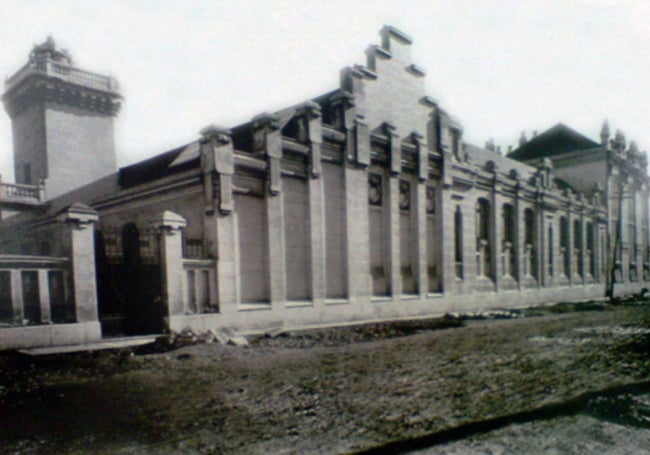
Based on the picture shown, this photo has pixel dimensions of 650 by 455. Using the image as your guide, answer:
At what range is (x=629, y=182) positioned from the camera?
1622 inches

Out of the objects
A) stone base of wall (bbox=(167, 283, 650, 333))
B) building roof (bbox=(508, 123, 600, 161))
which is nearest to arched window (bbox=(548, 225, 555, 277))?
stone base of wall (bbox=(167, 283, 650, 333))

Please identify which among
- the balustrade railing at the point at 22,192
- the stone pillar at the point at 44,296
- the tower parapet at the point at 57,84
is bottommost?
the stone pillar at the point at 44,296

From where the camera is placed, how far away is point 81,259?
9.76 metres

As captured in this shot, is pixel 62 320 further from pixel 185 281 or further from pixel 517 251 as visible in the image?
pixel 517 251

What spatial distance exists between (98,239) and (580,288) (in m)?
31.7

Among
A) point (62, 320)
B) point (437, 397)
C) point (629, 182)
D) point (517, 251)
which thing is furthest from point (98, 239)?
point (629, 182)

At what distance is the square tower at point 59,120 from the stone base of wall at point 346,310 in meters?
20.6

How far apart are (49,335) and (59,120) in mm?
23735

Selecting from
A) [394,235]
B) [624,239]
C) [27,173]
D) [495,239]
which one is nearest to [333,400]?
[394,235]

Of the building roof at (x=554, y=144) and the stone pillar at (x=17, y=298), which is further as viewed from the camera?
the building roof at (x=554, y=144)

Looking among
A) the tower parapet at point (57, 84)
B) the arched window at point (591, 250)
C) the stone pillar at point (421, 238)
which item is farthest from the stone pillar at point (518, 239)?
the tower parapet at point (57, 84)

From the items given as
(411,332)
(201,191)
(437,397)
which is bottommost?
(411,332)

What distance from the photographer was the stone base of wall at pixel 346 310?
39.9ft

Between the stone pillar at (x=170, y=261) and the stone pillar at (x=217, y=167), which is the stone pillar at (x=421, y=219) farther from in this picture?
the stone pillar at (x=170, y=261)
